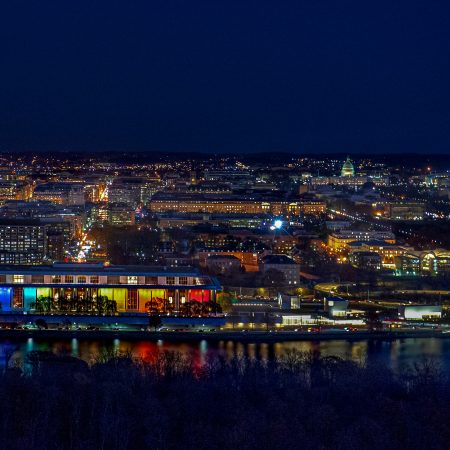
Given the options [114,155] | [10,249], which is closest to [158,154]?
[114,155]

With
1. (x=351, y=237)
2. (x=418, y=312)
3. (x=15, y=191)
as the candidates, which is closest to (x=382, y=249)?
(x=351, y=237)

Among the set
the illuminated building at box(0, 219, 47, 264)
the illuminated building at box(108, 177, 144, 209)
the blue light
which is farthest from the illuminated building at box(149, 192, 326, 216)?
the illuminated building at box(0, 219, 47, 264)

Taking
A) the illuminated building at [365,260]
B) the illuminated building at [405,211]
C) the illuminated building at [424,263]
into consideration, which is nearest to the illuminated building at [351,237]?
the illuminated building at [365,260]

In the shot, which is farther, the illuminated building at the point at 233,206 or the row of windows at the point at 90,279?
the illuminated building at the point at 233,206

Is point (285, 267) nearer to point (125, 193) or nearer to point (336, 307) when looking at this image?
point (336, 307)

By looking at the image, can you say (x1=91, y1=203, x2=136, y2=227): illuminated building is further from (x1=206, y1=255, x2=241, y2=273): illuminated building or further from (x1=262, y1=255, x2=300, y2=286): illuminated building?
(x1=262, y1=255, x2=300, y2=286): illuminated building

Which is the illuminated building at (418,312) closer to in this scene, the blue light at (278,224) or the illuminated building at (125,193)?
the blue light at (278,224)
